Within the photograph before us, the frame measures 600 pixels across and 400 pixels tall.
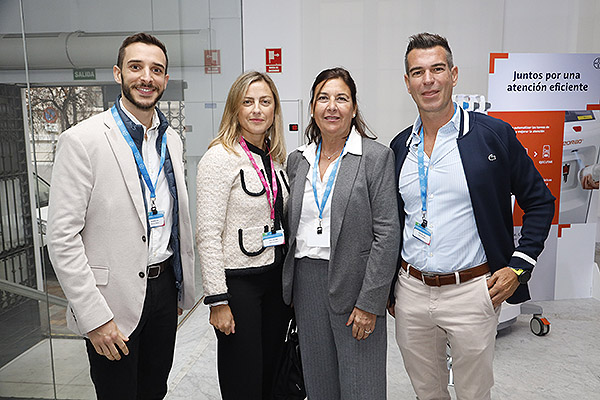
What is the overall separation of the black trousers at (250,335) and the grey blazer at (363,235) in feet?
1.03

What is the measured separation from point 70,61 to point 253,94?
87 centimetres

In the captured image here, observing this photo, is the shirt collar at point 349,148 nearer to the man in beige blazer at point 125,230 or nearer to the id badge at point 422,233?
the id badge at point 422,233

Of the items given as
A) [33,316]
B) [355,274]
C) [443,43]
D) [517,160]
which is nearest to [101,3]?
[33,316]

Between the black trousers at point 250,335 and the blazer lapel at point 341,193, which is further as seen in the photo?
the black trousers at point 250,335

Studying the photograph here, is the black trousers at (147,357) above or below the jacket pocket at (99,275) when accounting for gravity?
below

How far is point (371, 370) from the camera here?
2.03m

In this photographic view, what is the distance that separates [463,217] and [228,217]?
3.17ft

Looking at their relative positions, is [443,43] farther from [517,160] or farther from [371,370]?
[371,370]

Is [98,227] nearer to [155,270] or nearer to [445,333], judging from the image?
[155,270]

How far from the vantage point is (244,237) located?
6.63 ft

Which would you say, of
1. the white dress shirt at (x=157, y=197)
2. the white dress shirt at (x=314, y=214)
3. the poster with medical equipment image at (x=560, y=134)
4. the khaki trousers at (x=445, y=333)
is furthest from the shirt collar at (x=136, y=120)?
the poster with medical equipment image at (x=560, y=134)

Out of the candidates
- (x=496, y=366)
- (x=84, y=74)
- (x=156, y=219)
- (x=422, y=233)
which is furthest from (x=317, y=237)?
(x=496, y=366)

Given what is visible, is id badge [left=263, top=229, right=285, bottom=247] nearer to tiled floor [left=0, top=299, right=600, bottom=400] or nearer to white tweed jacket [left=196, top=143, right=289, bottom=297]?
white tweed jacket [left=196, top=143, right=289, bottom=297]

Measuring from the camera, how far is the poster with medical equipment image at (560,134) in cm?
389
